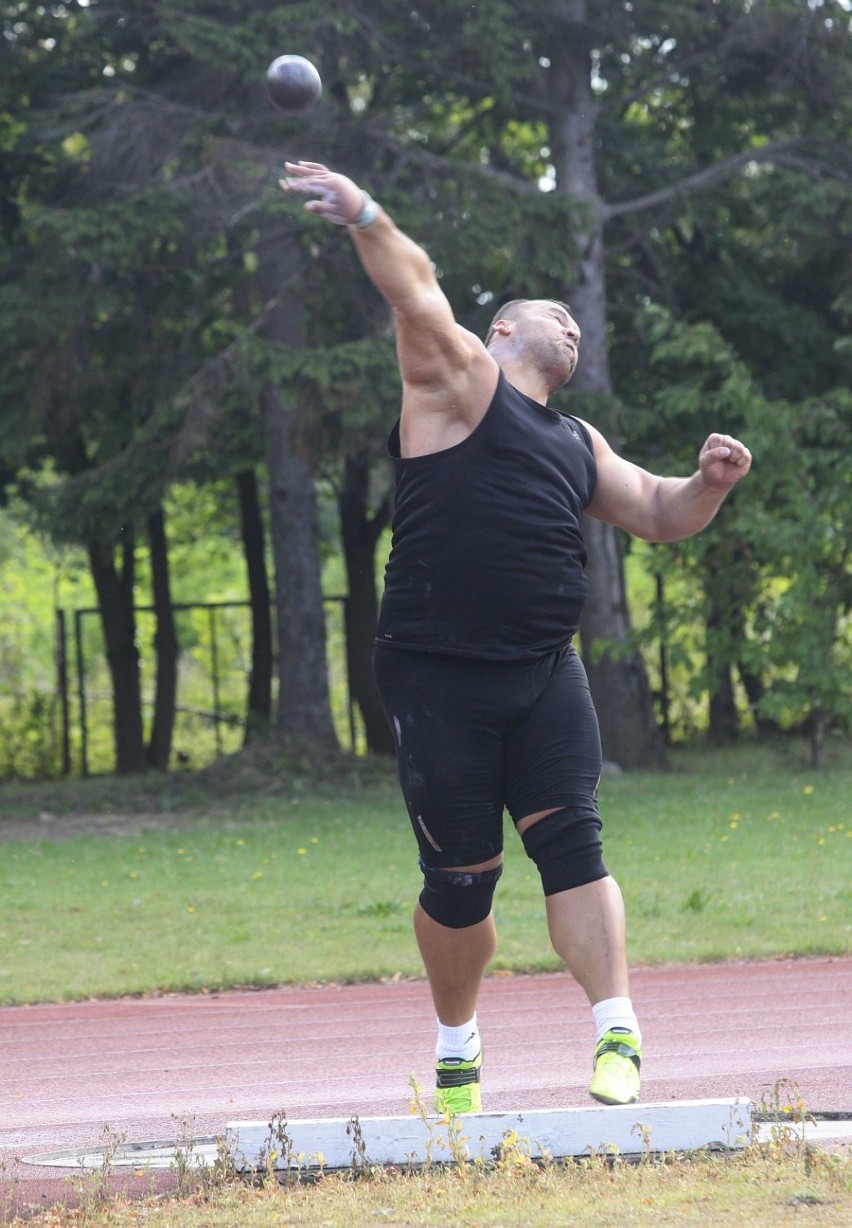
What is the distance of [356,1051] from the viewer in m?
6.50

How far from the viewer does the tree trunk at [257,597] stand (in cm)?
2325

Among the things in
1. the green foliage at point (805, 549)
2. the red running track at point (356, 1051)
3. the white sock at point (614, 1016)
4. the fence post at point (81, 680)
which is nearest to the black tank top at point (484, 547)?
the white sock at point (614, 1016)

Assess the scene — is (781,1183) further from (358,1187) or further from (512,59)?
(512,59)

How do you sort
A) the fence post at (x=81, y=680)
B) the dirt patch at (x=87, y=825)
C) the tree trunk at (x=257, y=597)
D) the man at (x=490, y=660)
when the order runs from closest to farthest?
the man at (x=490, y=660) < the dirt patch at (x=87, y=825) < the fence post at (x=81, y=680) < the tree trunk at (x=257, y=597)

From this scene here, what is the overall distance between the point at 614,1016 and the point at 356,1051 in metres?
2.46

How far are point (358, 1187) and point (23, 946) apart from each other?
5718mm

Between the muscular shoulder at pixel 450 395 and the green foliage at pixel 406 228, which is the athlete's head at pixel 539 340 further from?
the green foliage at pixel 406 228

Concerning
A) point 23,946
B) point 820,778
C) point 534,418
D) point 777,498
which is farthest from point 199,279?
point 534,418

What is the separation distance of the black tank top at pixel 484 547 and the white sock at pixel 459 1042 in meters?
1.10

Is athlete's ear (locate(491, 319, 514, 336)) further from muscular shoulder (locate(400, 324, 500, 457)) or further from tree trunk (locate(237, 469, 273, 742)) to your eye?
tree trunk (locate(237, 469, 273, 742))

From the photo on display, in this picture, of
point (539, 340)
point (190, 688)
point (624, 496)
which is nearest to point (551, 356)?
point (539, 340)

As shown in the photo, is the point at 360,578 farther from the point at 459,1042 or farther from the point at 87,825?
the point at 459,1042

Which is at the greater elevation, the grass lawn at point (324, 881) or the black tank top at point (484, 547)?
the black tank top at point (484, 547)

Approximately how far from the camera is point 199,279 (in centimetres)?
1798
